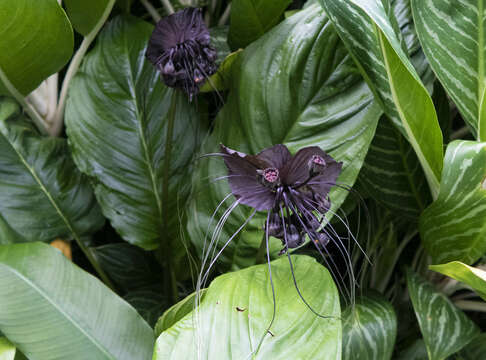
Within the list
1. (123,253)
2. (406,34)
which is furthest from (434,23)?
(123,253)

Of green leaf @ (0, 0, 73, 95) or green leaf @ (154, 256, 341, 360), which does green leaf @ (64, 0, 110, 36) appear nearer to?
green leaf @ (0, 0, 73, 95)

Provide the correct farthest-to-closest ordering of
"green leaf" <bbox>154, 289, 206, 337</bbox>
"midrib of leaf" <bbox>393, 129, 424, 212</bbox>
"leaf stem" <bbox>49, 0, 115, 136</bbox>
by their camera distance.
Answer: "leaf stem" <bbox>49, 0, 115, 136</bbox> < "midrib of leaf" <bbox>393, 129, 424, 212</bbox> < "green leaf" <bbox>154, 289, 206, 337</bbox>

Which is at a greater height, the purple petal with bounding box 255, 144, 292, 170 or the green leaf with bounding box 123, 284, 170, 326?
the purple petal with bounding box 255, 144, 292, 170

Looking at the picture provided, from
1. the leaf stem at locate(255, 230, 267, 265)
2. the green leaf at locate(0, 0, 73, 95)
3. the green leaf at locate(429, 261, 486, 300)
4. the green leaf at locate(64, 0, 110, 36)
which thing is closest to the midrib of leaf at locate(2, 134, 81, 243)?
the green leaf at locate(0, 0, 73, 95)

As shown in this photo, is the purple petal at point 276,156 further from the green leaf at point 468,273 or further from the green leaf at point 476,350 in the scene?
the green leaf at point 476,350

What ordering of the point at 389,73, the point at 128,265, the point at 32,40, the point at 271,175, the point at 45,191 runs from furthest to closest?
1. the point at 128,265
2. the point at 45,191
3. the point at 32,40
4. the point at 389,73
5. the point at 271,175

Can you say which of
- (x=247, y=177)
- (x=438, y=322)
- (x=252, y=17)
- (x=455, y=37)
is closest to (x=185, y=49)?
(x=252, y=17)

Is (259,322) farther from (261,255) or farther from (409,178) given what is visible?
(409,178)
